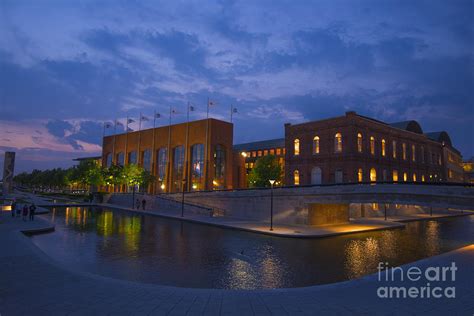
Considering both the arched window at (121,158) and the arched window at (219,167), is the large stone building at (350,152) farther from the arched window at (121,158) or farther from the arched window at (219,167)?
the arched window at (121,158)

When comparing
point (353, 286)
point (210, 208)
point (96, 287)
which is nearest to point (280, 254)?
point (353, 286)

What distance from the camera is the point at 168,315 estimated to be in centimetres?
854

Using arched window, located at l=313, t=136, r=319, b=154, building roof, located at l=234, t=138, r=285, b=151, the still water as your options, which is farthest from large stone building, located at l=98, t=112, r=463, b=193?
the still water

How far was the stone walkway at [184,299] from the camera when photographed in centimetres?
895

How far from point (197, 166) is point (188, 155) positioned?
387 cm

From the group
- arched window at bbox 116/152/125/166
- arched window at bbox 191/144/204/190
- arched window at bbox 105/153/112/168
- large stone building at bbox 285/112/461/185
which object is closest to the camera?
large stone building at bbox 285/112/461/185

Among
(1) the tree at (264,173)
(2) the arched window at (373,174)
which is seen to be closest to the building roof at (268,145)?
(1) the tree at (264,173)

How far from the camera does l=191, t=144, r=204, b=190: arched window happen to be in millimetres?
70750

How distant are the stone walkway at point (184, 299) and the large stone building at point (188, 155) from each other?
5175cm

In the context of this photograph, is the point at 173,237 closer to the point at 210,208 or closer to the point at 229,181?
the point at 210,208

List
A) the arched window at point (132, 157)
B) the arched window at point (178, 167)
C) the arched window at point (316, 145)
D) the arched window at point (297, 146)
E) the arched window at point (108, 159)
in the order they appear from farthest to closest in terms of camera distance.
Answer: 1. the arched window at point (108, 159)
2. the arched window at point (132, 157)
3. the arched window at point (178, 167)
4. the arched window at point (297, 146)
5. the arched window at point (316, 145)

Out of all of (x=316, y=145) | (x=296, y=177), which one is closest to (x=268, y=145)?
(x=296, y=177)

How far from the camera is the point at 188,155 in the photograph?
73375mm

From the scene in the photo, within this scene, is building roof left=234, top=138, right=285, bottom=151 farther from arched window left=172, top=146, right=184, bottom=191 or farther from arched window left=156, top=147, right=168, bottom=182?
arched window left=156, top=147, right=168, bottom=182
